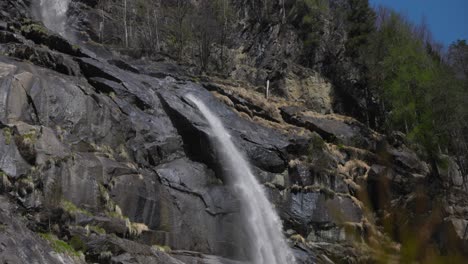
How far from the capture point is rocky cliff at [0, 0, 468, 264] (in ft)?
51.6

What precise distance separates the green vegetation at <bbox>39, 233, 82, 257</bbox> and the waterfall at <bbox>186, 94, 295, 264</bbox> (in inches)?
332

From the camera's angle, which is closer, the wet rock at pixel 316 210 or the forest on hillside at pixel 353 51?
the wet rock at pixel 316 210

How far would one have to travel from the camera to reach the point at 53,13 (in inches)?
1767

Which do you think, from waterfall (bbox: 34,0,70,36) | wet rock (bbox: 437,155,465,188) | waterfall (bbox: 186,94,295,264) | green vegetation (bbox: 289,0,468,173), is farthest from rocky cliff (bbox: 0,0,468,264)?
waterfall (bbox: 34,0,70,36)

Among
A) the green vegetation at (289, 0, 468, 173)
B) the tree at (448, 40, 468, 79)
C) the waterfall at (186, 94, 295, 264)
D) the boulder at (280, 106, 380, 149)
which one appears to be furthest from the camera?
the tree at (448, 40, 468, 79)

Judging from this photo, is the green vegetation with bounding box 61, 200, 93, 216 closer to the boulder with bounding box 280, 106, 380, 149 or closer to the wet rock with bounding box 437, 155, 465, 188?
the boulder with bounding box 280, 106, 380, 149

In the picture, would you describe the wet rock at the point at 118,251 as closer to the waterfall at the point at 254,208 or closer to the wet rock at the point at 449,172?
the waterfall at the point at 254,208

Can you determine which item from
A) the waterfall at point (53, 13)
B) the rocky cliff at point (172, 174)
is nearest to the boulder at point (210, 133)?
the rocky cliff at point (172, 174)

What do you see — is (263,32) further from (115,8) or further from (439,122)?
(439,122)

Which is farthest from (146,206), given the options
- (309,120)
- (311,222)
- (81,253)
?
(309,120)

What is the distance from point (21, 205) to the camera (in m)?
15.1

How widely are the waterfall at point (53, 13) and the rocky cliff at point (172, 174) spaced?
772 centimetres

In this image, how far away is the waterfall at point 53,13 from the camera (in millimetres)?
43438

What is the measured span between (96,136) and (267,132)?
11.2 metres
